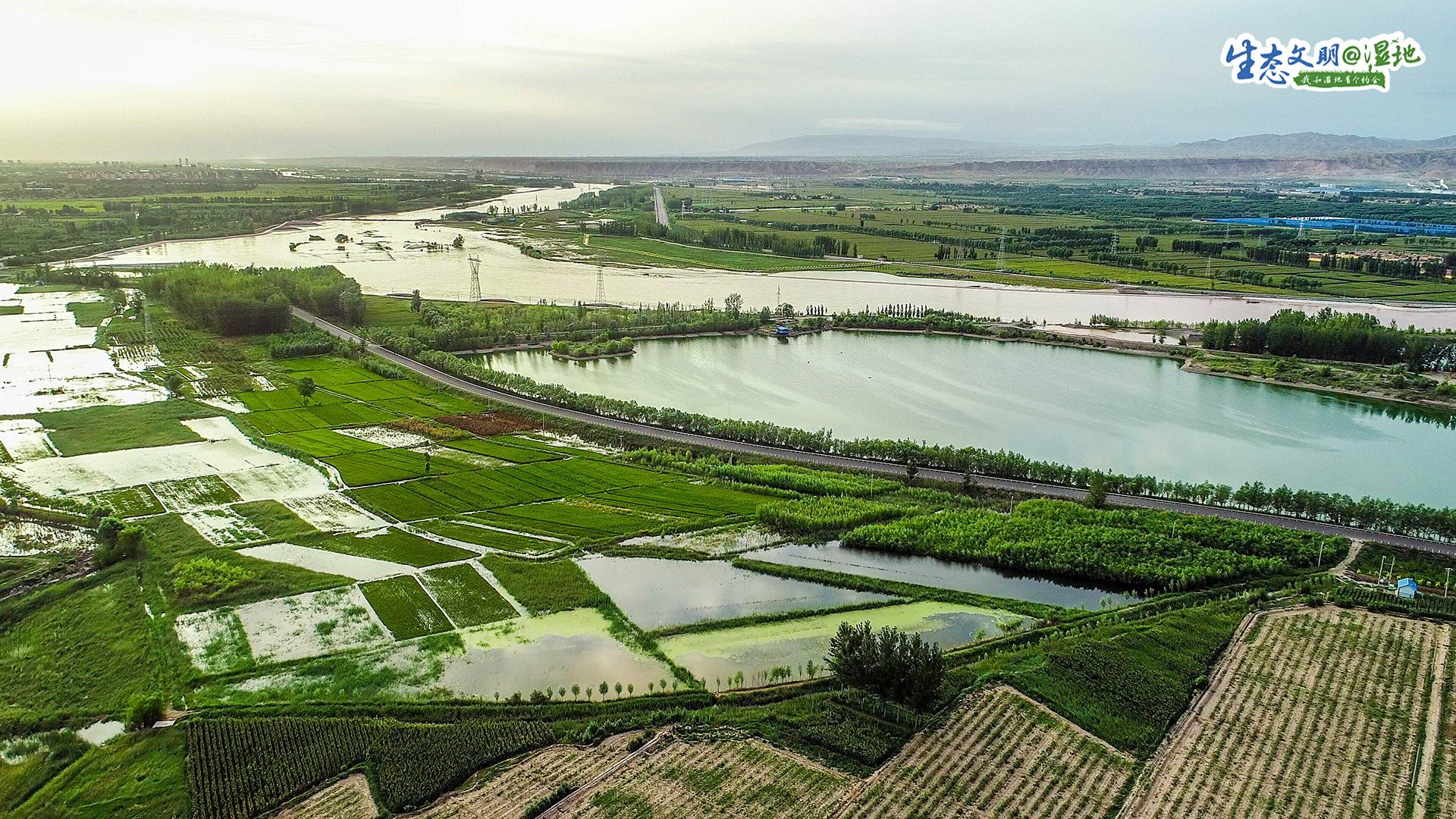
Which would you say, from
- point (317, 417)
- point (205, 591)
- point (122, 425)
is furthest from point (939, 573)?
point (122, 425)

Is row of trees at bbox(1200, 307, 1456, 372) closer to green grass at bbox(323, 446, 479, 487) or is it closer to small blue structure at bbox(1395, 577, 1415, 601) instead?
small blue structure at bbox(1395, 577, 1415, 601)

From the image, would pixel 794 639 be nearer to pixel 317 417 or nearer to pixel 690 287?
pixel 317 417

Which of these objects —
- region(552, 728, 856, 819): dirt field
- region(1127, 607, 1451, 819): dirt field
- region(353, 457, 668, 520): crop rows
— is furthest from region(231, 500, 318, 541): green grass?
region(1127, 607, 1451, 819): dirt field

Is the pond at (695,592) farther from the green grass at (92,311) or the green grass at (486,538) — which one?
the green grass at (92,311)

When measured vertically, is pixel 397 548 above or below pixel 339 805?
above

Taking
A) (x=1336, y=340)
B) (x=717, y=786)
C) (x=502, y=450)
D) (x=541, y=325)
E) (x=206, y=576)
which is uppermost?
(x=541, y=325)
